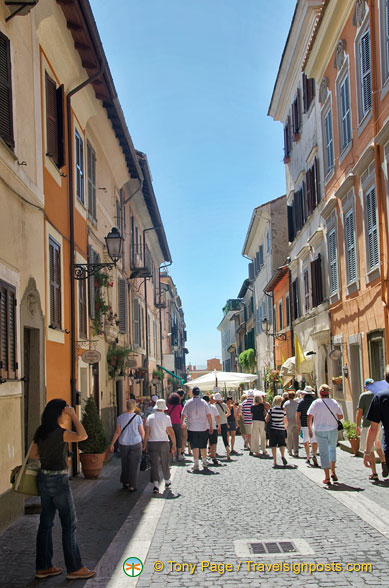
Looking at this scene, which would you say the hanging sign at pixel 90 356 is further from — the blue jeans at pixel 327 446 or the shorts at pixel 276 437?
the blue jeans at pixel 327 446

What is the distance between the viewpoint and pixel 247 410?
747 inches

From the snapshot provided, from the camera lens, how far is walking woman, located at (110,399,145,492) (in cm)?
1184

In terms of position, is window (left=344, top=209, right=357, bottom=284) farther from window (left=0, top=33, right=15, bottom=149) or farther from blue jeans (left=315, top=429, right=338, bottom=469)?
window (left=0, top=33, right=15, bottom=149)

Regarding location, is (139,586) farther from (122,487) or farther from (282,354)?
(282,354)

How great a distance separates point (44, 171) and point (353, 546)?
7.95 m

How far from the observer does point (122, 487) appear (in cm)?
1228

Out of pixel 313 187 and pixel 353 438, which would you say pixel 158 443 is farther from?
pixel 313 187

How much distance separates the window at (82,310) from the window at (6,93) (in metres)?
6.27

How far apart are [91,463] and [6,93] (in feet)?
23.1

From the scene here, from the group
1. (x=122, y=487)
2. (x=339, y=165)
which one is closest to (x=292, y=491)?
(x=122, y=487)

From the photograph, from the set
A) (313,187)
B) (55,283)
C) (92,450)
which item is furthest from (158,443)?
(313,187)

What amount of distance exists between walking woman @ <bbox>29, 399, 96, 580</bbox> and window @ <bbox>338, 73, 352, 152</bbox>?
494 inches

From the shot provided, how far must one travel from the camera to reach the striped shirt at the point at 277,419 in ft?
49.8

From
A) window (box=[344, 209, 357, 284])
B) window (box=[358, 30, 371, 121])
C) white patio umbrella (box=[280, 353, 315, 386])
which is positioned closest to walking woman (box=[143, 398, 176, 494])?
window (box=[344, 209, 357, 284])
